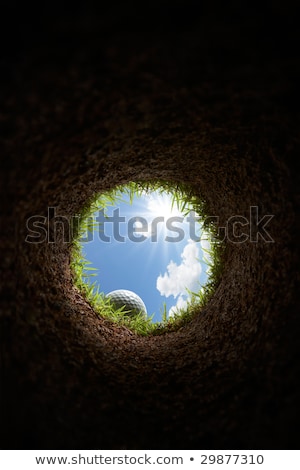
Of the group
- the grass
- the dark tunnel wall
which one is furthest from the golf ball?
the dark tunnel wall

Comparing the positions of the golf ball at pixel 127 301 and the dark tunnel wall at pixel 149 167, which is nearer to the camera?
the dark tunnel wall at pixel 149 167

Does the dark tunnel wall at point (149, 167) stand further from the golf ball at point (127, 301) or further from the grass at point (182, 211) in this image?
the golf ball at point (127, 301)

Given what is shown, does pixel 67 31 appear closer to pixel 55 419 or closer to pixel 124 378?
pixel 55 419

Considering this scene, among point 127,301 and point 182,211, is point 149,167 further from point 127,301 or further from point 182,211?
point 127,301

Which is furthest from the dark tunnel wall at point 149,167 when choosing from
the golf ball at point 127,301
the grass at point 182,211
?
the golf ball at point 127,301

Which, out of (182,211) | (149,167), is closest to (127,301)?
(182,211)

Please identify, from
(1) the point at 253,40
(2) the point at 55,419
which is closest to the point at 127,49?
(1) the point at 253,40
